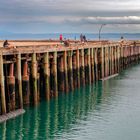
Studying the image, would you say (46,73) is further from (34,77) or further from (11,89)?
(11,89)

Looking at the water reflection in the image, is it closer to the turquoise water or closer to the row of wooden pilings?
the turquoise water

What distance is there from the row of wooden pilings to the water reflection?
109 cm

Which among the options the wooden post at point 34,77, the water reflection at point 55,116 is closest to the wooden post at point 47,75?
the water reflection at point 55,116

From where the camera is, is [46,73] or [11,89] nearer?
[11,89]

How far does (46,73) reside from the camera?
140 ft

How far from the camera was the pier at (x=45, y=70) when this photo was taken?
3600cm

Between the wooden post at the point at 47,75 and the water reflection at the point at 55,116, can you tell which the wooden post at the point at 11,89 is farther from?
the wooden post at the point at 47,75

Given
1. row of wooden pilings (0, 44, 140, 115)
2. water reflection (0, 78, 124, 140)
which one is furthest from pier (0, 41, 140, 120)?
water reflection (0, 78, 124, 140)

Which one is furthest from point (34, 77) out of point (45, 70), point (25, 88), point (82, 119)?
point (82, 119)

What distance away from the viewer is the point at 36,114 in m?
36.6

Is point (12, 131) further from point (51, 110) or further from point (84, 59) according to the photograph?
point (84, 59)

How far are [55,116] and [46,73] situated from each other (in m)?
6.75

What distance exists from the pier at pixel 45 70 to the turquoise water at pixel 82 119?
1206mm

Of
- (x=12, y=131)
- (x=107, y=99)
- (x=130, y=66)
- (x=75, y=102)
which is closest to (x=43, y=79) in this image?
(x=75, y=102)
